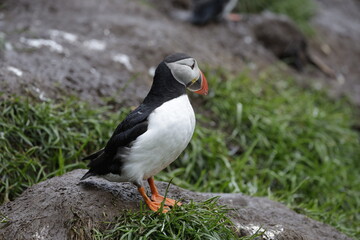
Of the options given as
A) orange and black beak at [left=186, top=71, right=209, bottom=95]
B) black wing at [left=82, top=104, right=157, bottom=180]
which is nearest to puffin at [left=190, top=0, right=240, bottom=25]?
orange and black beak at [left=186, top=71, right=209, bottom=95]

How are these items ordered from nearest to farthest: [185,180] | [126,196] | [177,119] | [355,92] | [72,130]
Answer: [177,119] < [126,196] < [72,130] < [185,180] < [355,92]

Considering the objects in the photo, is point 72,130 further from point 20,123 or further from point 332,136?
point 332,136

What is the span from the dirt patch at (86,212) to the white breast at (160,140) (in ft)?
0.79

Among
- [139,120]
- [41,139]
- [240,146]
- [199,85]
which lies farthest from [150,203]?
[240,146]

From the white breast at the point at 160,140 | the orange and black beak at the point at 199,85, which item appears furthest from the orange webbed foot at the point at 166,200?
the orange and black beak at the point at 199,85

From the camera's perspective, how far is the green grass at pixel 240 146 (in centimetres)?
361

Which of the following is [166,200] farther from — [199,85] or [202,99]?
[202,99]

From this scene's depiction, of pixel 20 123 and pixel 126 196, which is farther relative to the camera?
pixel 20 123

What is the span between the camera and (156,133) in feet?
8.24

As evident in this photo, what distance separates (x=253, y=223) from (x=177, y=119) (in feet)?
3.03

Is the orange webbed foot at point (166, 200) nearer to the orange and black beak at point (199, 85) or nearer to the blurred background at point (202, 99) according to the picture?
the orange and black beak at point (199, 85)

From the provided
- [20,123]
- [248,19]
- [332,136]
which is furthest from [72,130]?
[248,19]

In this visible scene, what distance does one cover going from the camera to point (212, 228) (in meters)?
2.59

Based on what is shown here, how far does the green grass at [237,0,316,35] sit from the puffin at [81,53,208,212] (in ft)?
19.4
